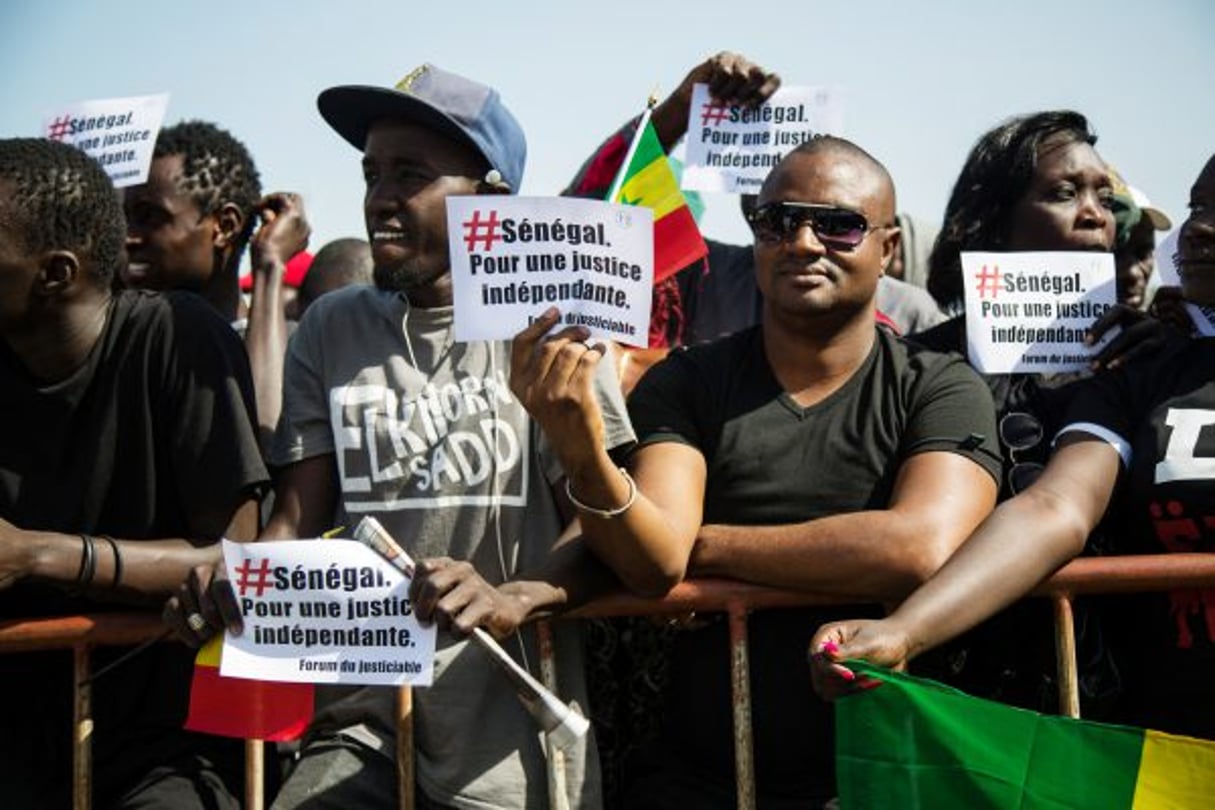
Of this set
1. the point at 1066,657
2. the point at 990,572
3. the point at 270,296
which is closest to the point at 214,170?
the point at 270,296

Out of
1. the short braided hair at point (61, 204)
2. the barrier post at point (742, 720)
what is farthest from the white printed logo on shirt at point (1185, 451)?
the short braided hair at point (61, 204)

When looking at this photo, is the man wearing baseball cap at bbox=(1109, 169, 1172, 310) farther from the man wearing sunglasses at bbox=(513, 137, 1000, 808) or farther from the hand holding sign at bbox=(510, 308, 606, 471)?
the hand holding sign at bbox=(510, 308, 606, 471)

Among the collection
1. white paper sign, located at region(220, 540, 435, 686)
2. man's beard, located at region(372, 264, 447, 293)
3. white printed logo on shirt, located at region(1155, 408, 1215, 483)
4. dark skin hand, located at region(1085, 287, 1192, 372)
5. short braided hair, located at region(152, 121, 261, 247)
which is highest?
short braided hair, located at region(152, 121, 261, 247)

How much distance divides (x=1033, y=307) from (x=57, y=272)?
2.62m

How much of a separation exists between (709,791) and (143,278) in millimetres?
2881

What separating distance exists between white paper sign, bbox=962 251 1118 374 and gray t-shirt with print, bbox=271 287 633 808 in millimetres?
1183

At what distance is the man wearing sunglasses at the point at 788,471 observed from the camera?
4230 millimetres

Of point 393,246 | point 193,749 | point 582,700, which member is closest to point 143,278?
point 393,246

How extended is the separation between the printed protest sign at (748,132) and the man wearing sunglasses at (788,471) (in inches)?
53.1

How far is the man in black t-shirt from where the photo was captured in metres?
4.55

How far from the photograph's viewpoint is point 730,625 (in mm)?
4293

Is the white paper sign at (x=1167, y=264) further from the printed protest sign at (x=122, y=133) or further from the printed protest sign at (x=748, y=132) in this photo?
the printed protest sign at (x=122, y=133)

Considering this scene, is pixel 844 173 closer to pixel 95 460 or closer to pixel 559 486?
pixel 559 486

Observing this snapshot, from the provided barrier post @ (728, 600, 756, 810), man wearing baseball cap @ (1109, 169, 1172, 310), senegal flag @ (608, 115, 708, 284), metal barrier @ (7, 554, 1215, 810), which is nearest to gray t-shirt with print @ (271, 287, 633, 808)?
metal barrier @ (7, 554, 1215, 810)
